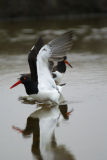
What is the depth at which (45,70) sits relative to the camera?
6.29 meters

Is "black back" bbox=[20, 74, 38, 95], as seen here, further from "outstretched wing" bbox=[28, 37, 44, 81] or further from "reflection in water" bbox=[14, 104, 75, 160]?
"reflection in water" bbox=[14, 104, 75, 160]

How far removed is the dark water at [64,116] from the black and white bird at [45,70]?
0.24 metres

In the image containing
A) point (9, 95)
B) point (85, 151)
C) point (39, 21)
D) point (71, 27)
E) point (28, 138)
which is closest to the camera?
point (85, 151)

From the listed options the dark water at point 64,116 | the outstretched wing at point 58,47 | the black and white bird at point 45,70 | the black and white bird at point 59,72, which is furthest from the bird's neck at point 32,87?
the black and white bird at point 59,72

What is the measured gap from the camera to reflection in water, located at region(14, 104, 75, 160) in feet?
14.8

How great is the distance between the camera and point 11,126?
5527mm

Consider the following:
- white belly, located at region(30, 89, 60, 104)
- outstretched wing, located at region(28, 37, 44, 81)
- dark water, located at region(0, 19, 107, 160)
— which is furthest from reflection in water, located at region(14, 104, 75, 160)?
Answer: outstretched wing, located at region(28, 37, 44, 81)

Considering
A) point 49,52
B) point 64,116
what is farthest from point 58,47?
point 64,116

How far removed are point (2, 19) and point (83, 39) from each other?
16.3 feet

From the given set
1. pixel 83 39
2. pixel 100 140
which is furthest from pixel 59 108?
pixel 83 39

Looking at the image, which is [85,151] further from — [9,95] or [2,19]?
[2,19]

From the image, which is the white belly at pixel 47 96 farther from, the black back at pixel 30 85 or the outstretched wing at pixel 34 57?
the outstretched wing at pixel 34 57

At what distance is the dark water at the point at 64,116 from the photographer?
4.62 m

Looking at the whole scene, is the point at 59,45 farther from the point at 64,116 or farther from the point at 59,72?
the point at 59,72
